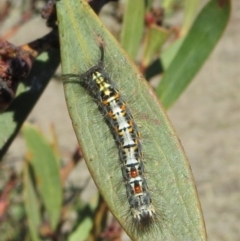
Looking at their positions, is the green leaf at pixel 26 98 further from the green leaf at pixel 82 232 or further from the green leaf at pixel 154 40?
the green leaf at pixel 82 232

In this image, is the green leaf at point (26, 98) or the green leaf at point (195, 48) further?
the green leaf at point (195, 48)

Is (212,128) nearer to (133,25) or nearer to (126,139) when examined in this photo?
(133,25)

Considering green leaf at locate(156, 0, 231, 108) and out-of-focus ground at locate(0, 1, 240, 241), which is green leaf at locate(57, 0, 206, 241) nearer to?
green leaf at locate(156, 0, 231, 108)

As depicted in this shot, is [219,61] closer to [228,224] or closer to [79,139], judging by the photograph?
[228,224]

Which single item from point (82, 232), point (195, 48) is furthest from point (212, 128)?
point (195, 48)

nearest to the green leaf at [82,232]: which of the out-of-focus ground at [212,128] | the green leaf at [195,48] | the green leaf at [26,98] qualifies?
the green leaf at [195,48]

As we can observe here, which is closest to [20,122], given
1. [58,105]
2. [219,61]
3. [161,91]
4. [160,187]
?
[160,187]

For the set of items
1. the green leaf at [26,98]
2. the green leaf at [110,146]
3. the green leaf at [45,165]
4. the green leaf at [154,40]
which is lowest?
the green leaf at [110,146]
